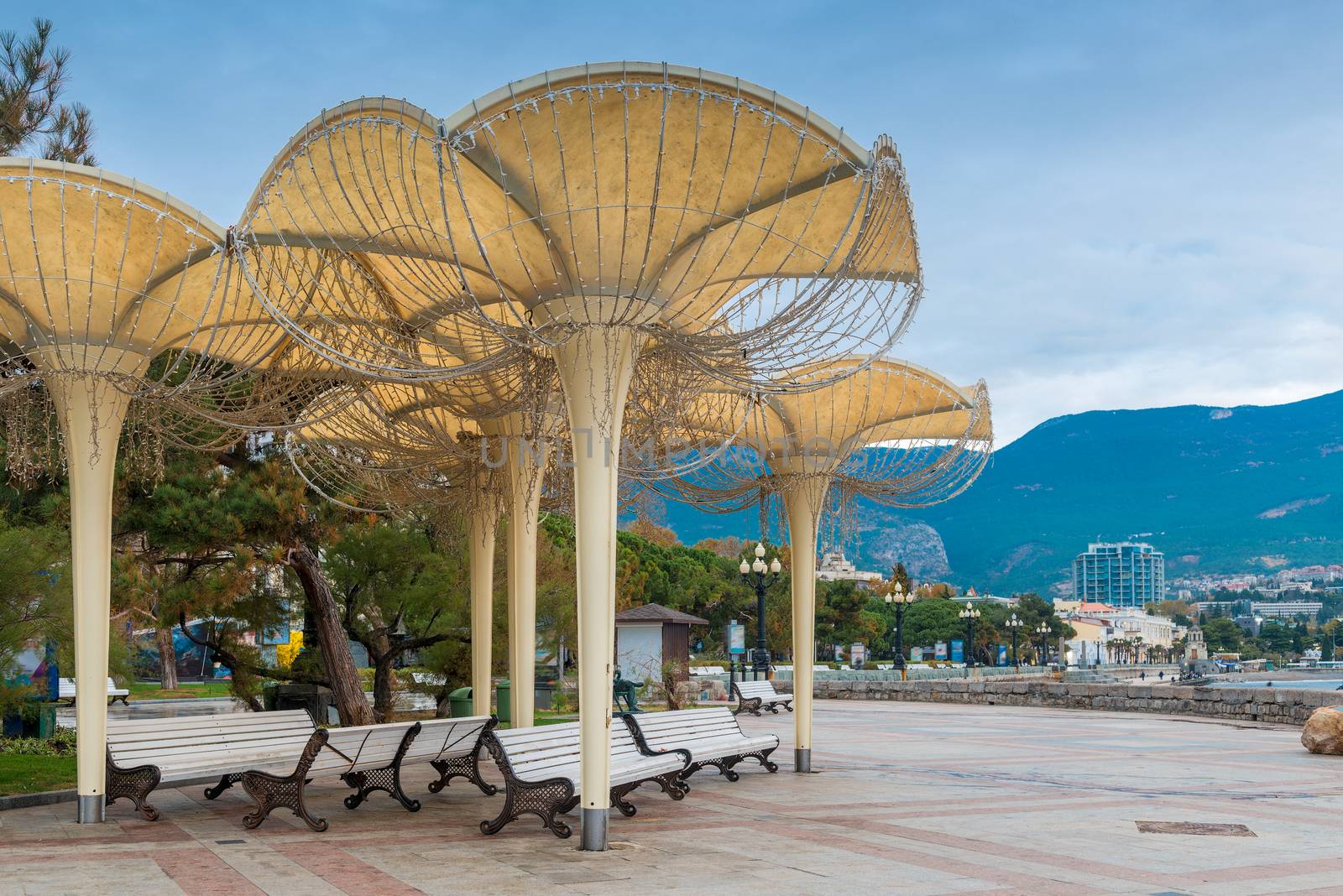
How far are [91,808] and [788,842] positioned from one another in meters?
5.40

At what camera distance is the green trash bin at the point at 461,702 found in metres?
19.7

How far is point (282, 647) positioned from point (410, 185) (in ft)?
73.6

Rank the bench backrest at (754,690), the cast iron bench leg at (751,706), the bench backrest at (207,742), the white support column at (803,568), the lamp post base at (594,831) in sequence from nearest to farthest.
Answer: the lamp post base at (594,831) → the bench backrest at (207,742) → the white support column at (803,568) → the bench backrest at (754,690) → the cast iron bench leg at (751,706)

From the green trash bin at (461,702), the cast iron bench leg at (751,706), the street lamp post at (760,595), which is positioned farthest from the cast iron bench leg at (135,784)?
the street lamp post at (760,595)

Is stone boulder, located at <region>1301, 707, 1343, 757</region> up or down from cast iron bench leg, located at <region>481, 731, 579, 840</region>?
down

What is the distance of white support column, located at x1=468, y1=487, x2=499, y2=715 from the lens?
13.6 m

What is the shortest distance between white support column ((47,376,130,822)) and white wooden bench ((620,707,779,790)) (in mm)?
4328

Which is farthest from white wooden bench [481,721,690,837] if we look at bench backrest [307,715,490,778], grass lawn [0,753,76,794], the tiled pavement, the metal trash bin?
the metal trash bin

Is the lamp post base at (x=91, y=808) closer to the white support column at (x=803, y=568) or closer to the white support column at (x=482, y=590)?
the white support column at (x=482, y=590)

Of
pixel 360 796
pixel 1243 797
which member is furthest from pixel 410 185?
pixel 1243 797

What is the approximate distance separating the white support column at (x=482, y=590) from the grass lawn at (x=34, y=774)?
4219mm

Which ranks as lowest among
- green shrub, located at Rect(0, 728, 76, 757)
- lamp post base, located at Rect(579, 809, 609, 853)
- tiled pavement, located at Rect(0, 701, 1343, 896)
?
green shrub, located at Rect(0, 728, 76, 757)

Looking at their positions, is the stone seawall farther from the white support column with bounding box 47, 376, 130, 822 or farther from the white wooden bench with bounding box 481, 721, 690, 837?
the white support column with bounding box 47, 376, 130, 822

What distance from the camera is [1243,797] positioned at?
11219 mm
